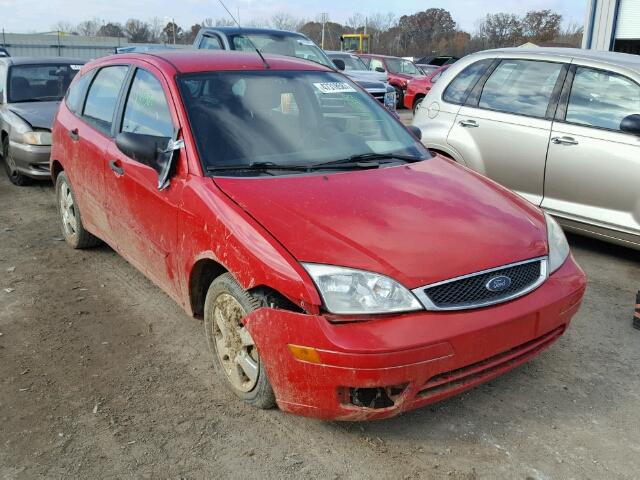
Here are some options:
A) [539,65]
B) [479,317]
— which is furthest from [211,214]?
[539,65]

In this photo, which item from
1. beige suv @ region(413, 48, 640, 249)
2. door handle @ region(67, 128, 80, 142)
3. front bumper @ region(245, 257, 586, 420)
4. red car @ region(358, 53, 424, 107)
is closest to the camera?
front bumper @ region(245, 257, 586, 420)

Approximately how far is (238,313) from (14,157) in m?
5.92

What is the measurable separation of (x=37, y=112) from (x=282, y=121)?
539 cm

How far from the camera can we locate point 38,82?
866cm

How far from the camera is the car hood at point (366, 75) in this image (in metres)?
14.5

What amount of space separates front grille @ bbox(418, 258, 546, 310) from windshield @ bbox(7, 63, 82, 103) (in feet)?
24.8

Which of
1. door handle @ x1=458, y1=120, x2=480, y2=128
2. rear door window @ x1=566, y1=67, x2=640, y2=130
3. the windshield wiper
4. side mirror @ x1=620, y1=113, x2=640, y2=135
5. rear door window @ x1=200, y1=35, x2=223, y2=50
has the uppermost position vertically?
rear door window @ x1=200, y1=35, x2=223, y2=50

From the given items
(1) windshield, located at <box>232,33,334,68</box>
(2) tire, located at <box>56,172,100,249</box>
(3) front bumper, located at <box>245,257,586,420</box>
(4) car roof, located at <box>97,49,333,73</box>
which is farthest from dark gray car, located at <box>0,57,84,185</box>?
(3) front bumper, located at <box>245,257,586,420</box>

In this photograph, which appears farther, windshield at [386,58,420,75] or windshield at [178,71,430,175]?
windshield at [386,58,420,75]

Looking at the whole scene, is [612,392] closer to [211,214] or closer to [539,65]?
[211,214]

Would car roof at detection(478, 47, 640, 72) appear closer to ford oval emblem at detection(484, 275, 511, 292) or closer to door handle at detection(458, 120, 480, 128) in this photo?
door handle at detection(458, 120, 480, 128)

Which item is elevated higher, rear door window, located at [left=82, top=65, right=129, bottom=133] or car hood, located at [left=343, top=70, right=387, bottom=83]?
rear door window, located at [left=82, top=65, right=129, bottom=133]

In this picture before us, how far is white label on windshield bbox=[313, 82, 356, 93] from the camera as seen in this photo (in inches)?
163

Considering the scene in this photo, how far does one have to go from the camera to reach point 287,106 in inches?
152
